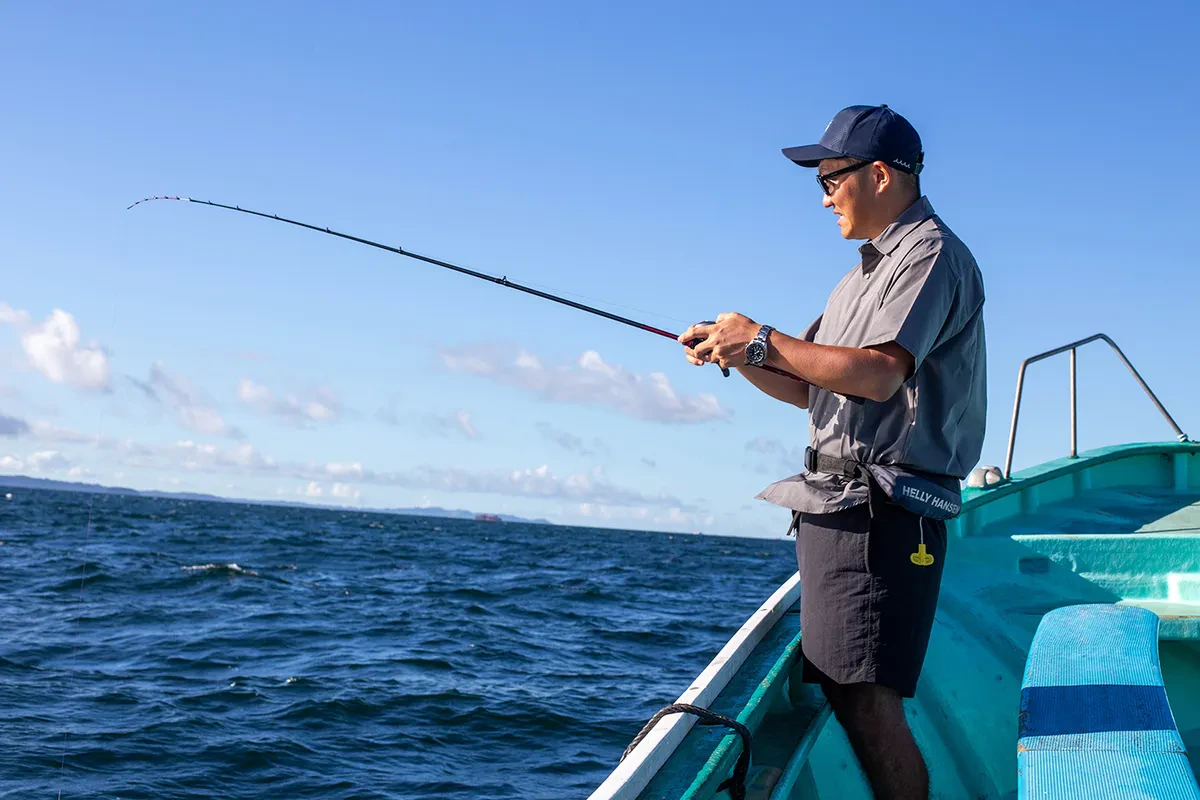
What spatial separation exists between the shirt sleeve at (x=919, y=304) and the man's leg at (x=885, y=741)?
28.2 inches

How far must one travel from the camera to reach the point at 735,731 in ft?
6.75

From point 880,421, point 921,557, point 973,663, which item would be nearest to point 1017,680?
point 973,663

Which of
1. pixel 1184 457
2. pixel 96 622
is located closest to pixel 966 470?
pixel 1184 457

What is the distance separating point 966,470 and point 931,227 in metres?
0.50

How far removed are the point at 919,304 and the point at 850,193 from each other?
42cm

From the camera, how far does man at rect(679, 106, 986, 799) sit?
1.88 metres

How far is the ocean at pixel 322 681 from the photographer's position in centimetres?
611

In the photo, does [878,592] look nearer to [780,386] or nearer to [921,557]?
[921,557]

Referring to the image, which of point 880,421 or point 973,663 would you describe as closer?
point 880,421

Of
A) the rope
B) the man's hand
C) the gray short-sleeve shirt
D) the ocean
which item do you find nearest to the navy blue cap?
the gray short-sleeve shirt

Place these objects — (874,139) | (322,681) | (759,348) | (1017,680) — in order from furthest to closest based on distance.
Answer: (322,681)
(1017,680)
(874,139)
(759,348)

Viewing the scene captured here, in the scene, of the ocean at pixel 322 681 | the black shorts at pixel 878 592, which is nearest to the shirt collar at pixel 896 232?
the black shorts at pixel 878 592

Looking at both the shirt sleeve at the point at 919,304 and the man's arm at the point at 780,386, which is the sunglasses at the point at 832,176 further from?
the man's arm at the point at 780,386

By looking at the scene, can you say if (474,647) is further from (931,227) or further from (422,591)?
(931,227)
